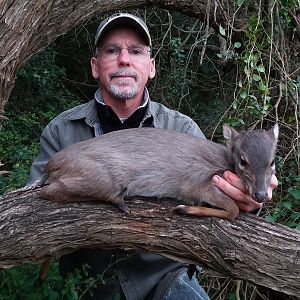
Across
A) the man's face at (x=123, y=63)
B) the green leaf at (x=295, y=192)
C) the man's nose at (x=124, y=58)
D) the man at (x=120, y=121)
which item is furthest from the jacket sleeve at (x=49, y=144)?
the green leaf at (x=295, y=192)

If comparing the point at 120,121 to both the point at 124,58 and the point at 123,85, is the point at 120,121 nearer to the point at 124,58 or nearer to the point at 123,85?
the point at 123,85

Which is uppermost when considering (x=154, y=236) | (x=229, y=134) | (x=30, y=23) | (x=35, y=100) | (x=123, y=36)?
(x=30, y=23)

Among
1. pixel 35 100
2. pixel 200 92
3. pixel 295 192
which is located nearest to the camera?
pixel 295 192

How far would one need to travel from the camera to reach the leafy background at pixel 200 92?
6.36m

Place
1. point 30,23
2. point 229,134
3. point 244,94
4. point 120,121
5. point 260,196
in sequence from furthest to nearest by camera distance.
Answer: point 244,94 → point 120,121 → point 30,23 → point 229,134 → point 260,196

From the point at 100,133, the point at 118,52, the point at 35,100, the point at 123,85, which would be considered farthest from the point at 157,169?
the point at 35,100

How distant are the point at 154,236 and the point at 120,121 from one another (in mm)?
1309

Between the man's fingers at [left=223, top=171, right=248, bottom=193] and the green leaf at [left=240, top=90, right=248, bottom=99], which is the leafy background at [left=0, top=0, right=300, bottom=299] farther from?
the man's fingers at [left=223, top=171, right=248, bottom=193]

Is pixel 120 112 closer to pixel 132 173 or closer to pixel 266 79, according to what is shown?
pixel 132 173

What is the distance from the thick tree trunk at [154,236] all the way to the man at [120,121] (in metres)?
0.65

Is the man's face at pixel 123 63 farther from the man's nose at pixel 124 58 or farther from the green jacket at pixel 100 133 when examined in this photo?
the green jacket at pixel 100 133

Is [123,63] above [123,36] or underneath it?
underneath

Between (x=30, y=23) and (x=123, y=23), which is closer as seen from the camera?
(x=30, y=23)

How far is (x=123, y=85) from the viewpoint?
5.02 metres
